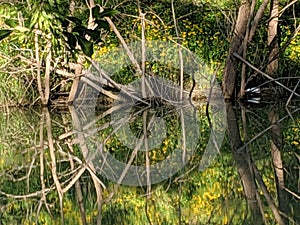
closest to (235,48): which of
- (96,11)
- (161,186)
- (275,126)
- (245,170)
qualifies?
(275,126)

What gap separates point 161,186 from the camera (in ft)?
12.1

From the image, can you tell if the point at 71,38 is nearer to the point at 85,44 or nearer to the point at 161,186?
the point at 85,44

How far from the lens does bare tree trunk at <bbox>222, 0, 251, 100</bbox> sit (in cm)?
830

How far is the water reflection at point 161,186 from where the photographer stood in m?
2.90

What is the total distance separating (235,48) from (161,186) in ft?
16.7

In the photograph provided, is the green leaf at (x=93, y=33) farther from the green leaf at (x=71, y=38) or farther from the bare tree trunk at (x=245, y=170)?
the bare tree trunk at (x=245, y=170)

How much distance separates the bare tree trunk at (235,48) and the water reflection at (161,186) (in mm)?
2666

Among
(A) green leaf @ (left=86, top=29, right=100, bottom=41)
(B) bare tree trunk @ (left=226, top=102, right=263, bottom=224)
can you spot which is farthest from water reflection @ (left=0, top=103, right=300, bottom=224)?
(A) green leaf @ (left=86, top=29, right=100, bottom=41)

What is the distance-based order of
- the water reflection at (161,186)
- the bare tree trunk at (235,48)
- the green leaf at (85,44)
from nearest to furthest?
the green leaf at (85,44) → the water reflection at (161,186) → the bare tree trunk at (235,48)

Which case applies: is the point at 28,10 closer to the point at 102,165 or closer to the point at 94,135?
the point at 102,165

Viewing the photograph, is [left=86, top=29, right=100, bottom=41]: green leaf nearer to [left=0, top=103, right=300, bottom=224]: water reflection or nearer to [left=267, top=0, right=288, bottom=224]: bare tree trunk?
[left=0, top=103, right=300, bottom=224]: water reflection

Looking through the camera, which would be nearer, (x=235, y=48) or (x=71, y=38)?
(x=71, y=38)

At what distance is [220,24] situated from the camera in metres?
9.00

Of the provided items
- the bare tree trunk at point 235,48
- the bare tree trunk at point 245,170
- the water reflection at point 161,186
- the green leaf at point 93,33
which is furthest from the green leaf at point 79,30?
the bare tree trunk at point 235,48
